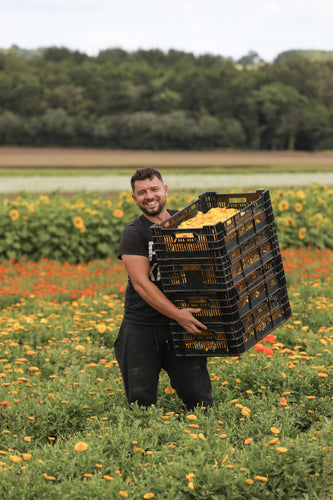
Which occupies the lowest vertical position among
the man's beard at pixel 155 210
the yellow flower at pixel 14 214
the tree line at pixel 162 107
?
the yellow flower at pixel 14 214

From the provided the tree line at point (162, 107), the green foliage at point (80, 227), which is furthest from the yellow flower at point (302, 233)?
the tree line at point (162, 107)

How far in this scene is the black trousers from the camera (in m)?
3.71

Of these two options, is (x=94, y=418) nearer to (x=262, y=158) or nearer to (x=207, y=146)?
(x=262, y=158)

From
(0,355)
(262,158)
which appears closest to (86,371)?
(0,355)

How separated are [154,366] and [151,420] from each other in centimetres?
40

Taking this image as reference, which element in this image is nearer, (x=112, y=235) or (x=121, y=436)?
(x=121, y=436)

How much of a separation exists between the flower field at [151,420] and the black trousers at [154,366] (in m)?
0.16

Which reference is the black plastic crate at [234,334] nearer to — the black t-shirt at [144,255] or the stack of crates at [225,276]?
the stack of crates at [225,276]

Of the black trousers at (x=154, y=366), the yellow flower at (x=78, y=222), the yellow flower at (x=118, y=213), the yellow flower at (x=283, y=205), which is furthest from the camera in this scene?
the yellow flower at (x=283, y=205)

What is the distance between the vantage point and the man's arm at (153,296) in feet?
10.9

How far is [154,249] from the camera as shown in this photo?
3408mm

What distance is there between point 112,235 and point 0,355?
4.62m

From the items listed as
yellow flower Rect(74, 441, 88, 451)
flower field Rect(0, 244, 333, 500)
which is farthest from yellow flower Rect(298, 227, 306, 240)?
yellow flower Rect(74, 441, 88, 451)

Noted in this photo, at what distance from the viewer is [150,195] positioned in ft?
12.0
